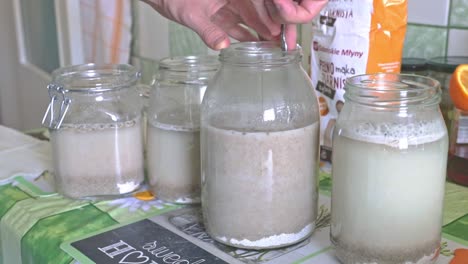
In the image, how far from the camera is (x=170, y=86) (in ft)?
2.45

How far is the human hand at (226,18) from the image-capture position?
27.2 inches

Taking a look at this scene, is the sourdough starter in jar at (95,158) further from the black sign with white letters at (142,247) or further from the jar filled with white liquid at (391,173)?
the jar filled with white liquid at (391,173)

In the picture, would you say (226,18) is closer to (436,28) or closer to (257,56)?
(257,56)

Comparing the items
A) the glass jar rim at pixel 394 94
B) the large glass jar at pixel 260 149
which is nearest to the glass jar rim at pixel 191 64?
the large glass jar at pixel 260 149

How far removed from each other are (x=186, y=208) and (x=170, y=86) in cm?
16

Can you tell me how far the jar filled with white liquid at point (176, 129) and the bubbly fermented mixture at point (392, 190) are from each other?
0.73 feet

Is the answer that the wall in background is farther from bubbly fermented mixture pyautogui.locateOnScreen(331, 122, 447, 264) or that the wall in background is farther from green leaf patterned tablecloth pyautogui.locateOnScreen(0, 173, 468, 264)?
bubbly fermented mixture pyautogui.locateOnScreen(331, 122, 447, 264)

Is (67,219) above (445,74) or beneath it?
beneath

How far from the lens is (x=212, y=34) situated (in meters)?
0.75

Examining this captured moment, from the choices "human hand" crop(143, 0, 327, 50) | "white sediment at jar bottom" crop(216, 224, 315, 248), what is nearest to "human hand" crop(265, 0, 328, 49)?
"human hand" crop(143, 0, 327, 50)

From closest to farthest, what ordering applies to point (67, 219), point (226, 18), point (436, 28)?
point (67, 219) → point (226, 18) → point (436, 28)

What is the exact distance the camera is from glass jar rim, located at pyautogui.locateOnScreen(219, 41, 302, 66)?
598 mm

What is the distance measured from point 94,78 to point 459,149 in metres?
0.52

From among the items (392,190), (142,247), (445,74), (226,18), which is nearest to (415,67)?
(445,74)
